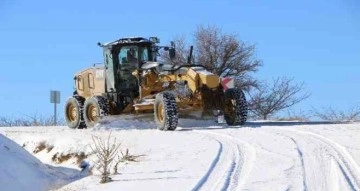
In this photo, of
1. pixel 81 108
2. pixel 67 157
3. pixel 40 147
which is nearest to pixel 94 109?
pixel 81 108

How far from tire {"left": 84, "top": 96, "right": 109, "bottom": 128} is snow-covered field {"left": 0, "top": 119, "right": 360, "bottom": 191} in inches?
119

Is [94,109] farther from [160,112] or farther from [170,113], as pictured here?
[170,113]

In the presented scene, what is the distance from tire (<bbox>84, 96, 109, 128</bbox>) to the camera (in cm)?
1933

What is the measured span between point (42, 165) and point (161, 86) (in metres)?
5.70

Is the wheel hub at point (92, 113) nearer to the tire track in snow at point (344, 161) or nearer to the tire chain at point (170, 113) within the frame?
the tire chain at point (170, 113)

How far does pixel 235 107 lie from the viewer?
17281 millimetres

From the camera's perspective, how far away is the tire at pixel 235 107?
1717cm

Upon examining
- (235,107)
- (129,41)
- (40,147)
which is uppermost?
(129,41)

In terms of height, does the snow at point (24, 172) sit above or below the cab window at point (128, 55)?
below

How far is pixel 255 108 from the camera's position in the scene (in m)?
33.0

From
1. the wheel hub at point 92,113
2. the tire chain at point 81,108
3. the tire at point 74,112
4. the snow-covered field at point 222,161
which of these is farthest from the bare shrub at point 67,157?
the tire at point 74,112

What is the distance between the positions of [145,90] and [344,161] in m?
9.53

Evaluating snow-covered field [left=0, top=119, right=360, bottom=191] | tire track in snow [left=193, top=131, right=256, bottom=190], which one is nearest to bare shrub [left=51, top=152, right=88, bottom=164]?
snow-covered field [left=0, top=119, right=360, bottom=191]

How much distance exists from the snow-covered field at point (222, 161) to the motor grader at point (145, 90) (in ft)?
6.22
